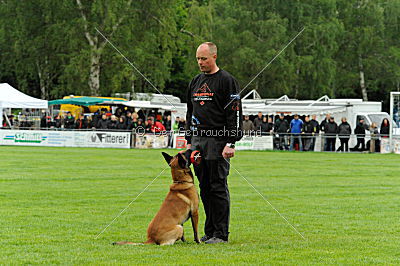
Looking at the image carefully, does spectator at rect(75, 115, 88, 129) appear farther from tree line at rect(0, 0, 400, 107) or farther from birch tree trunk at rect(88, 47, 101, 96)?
birch tree trunk at rect(88, 47, 101, 96)

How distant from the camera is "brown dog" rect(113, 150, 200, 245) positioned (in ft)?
25.8

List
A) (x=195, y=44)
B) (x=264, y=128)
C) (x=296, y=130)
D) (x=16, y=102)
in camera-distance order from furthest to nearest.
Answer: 1. (x=195, y=44)
2. (x=16, y=102)
3. (x=264, y=128)
4. (x=296, y=130)

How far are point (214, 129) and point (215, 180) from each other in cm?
58

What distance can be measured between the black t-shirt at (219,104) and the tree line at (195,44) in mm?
42190

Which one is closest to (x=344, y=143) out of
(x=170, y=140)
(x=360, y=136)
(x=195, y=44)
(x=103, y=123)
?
(x=360, y=136)

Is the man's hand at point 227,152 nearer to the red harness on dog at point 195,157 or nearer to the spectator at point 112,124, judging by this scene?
the red harness on dog at point 195,157

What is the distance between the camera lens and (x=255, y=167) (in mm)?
22500

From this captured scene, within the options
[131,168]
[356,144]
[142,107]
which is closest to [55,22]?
[142,107]

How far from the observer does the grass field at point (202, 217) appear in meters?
7.30

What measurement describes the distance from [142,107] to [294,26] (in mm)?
24512

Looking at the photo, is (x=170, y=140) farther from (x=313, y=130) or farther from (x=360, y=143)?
(x=360, y=143)

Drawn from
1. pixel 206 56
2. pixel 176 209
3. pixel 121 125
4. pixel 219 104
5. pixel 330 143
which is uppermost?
pixel 206 56

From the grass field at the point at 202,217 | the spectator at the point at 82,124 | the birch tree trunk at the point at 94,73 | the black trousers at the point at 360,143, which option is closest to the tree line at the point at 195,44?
the birch tree trunk at the point at 94,73

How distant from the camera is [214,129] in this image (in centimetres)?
838
